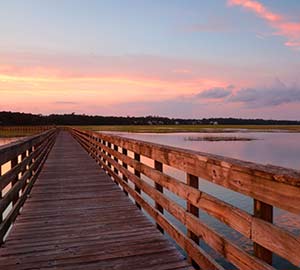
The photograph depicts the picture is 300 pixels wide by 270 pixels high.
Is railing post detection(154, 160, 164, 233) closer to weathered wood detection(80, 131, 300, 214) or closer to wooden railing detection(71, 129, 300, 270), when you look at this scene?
wooden railing detection(71, 129, 300, 270)

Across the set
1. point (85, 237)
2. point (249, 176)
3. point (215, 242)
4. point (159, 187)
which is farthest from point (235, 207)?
point (85, 237)

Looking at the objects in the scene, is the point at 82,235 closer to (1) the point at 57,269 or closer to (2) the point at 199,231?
(1) the point at 57,269

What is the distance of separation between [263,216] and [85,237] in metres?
3.13

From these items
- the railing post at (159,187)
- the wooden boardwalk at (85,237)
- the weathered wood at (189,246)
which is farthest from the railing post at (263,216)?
the railing post at (159,187)

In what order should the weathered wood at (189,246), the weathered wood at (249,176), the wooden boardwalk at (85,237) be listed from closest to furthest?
the weathered wood at (249,176), the weathered wood at (189,246), the wooden boardwalk at (85,237)

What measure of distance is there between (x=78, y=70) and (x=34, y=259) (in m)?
36.9

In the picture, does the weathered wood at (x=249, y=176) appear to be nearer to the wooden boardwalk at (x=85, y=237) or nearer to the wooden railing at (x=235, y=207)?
the wooden railing at (x=235, y=207)

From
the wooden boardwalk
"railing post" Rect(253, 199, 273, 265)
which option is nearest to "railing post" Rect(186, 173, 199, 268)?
the wooden boardwalk

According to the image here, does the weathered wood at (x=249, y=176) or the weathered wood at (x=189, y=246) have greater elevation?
the weathered wood at (x=249, y=176)

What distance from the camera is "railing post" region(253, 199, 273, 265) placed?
2.46 m

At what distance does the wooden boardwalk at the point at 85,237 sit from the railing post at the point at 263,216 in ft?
4.88

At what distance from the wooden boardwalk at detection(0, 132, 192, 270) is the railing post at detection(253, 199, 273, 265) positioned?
149 cm

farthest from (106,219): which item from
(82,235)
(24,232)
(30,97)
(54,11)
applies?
(30,97)

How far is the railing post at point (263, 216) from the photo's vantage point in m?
2.46
